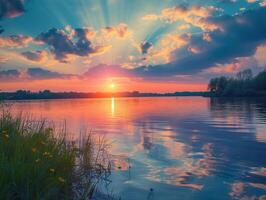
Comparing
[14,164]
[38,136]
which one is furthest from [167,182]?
[14,164]

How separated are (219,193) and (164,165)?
448cm

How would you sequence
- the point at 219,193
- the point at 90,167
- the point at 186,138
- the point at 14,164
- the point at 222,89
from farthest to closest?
the point at 222,89
the point at 186,138
the point at 90,167
the point at 219,193
the point at 14,164

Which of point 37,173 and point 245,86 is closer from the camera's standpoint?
point 37,173

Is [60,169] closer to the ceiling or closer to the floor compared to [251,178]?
closer to the ceiling

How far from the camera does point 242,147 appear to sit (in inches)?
747

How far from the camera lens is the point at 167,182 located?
11.6 m

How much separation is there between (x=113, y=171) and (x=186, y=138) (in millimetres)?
11733

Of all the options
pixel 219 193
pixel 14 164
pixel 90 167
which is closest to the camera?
pixel 14 164

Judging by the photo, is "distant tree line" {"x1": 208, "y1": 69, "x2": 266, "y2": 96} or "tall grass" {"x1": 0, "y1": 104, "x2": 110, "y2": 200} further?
"distant tree line" {"x1": 208, "y1": 69, "x2": 266, "y2": 96}

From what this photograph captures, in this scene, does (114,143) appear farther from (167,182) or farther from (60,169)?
(60,169)

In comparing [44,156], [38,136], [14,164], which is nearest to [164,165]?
A: [38,136]

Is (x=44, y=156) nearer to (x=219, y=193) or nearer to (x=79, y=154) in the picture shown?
(x=79, y=154)

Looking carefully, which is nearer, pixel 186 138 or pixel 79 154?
pixel 79 154

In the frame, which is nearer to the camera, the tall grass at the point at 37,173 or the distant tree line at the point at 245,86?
the tall grass at the point at 37,173
